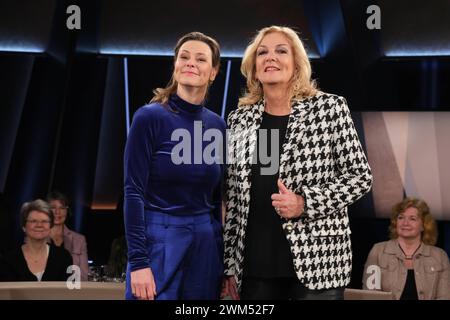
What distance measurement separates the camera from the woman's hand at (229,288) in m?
2.23

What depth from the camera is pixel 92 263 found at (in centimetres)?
547

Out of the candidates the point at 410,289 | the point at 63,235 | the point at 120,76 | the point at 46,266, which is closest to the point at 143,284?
the point at 46,266

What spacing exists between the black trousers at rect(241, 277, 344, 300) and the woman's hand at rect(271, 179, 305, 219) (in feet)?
0.63

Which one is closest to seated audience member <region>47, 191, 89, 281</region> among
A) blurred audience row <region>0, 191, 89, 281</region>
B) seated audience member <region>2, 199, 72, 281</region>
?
blurred audience row <region>0, 191, 89, 281</region>

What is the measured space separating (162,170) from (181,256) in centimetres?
25

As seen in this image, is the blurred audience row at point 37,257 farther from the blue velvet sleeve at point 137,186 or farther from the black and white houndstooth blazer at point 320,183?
the black and white houndstooth blazer at point 320,183

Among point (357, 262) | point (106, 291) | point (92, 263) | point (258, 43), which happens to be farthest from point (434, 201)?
point (258, 43)

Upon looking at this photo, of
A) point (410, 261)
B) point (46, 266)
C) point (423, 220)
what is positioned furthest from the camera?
point (423, 220)

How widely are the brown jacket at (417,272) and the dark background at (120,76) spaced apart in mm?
939

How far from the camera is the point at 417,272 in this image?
13.5 ft

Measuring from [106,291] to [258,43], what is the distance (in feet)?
4.61

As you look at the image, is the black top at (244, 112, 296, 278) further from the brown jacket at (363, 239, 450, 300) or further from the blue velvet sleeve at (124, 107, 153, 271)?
the brown jacket at (363, 239, 450, 300)

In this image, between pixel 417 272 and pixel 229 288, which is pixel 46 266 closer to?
pixel 229 288
